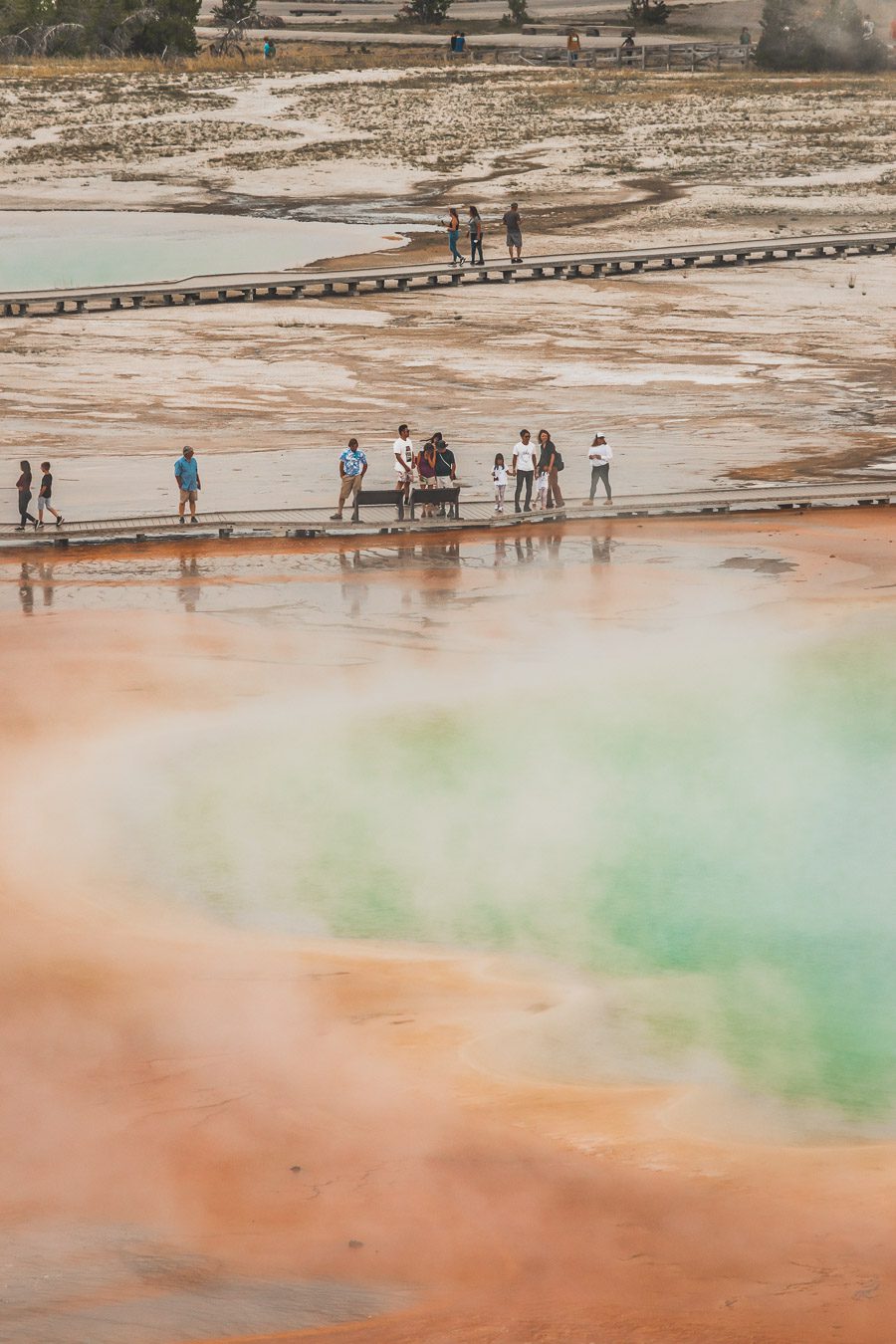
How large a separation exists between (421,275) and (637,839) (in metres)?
27.5

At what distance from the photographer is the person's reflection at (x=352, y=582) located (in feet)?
67.1

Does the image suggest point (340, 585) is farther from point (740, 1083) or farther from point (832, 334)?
point (832, 334)

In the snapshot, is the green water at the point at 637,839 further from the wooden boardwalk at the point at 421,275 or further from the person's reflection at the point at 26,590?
the wooden boardwalk at the point at 421,275

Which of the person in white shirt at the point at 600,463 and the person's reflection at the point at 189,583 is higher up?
the person in white shirt at the point at 600,463

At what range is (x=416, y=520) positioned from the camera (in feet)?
77.7

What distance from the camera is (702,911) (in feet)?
42.7

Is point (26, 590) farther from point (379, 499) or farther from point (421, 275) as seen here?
point (421, 275)

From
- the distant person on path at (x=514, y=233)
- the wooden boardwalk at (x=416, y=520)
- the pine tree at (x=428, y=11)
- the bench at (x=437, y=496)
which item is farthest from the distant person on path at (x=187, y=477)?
the pine tree at (x=428, y=11)

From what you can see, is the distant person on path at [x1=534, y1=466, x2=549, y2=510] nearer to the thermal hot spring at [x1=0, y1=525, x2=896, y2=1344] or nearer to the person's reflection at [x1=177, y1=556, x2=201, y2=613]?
the thermal hot spring at [x1=0, y1=525, x2=896, y2=1344]

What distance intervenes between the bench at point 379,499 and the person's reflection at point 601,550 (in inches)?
105

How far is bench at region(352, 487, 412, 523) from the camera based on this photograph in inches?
910

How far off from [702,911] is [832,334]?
23925 mm

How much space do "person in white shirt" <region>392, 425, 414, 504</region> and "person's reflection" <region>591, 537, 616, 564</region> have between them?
2630 mm

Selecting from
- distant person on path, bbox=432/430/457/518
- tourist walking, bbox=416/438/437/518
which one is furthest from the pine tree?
tourist walking, bbox=416/438/437/518
